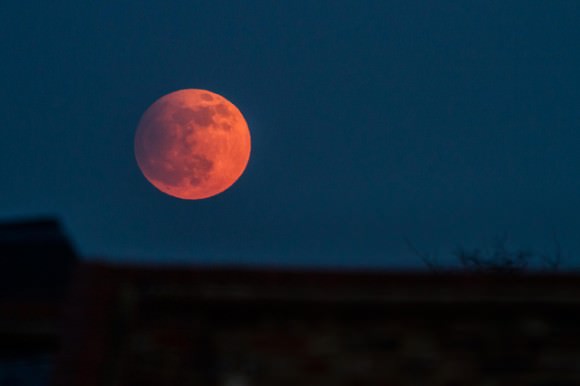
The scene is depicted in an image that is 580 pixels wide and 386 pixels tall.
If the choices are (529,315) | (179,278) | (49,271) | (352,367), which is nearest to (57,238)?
(49,271)

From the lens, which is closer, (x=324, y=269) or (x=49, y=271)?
(x=324, y=269)

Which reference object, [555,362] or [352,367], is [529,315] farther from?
[352,367]

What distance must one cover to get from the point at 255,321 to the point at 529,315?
2353mm

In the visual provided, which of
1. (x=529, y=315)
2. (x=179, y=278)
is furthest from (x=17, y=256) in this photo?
(x=529, y=315)

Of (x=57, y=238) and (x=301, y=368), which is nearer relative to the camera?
(x=301, y=368)

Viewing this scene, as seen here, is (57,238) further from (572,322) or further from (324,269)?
(572,322)

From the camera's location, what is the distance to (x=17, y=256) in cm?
1154

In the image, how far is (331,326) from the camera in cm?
495

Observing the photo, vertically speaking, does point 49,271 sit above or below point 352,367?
above

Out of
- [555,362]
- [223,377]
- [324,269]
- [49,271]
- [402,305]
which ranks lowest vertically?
[555,362]

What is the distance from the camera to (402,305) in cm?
485

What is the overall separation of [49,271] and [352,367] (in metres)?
8.81

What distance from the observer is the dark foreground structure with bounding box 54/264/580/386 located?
4789 mm

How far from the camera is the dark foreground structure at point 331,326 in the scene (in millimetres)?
4789
